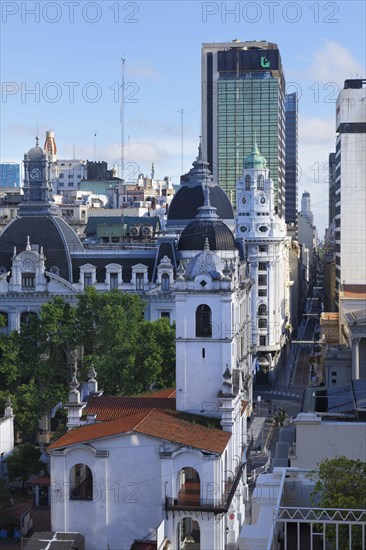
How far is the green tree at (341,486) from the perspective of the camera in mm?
40269

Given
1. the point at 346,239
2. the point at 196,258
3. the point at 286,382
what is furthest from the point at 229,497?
the point at 346,239

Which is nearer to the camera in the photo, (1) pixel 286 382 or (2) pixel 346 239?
(1) pixel 286 382

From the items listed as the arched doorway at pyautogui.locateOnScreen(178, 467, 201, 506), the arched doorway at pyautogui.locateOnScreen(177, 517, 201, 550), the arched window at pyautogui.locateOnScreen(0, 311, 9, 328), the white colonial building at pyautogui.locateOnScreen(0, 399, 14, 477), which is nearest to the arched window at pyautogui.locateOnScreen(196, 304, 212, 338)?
the arched doorway at pyautogui.locateOnScreen(178, 467, 201, 506)

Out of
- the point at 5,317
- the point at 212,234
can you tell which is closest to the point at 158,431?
the point at 212,234

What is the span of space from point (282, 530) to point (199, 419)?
2539 cm

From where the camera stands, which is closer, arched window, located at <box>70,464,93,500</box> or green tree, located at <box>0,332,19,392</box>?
arched window, located at <box>70,464,93,500</box>

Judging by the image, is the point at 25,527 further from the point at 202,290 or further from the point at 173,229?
the point at 173,229

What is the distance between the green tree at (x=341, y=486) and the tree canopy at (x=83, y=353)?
42.0 metres

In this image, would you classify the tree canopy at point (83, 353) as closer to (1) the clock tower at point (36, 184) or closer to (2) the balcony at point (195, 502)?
(1) the clock tower at point (36, 184)

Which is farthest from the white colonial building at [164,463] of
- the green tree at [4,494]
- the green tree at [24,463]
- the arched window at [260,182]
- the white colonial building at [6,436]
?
the arched window at [260,182]

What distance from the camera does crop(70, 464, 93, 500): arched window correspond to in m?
59.9

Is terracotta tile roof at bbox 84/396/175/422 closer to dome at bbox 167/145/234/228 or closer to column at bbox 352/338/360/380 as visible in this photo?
column at bbox 352/338/360/380

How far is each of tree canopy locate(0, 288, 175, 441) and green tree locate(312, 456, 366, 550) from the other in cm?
4201

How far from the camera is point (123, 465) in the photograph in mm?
59844
